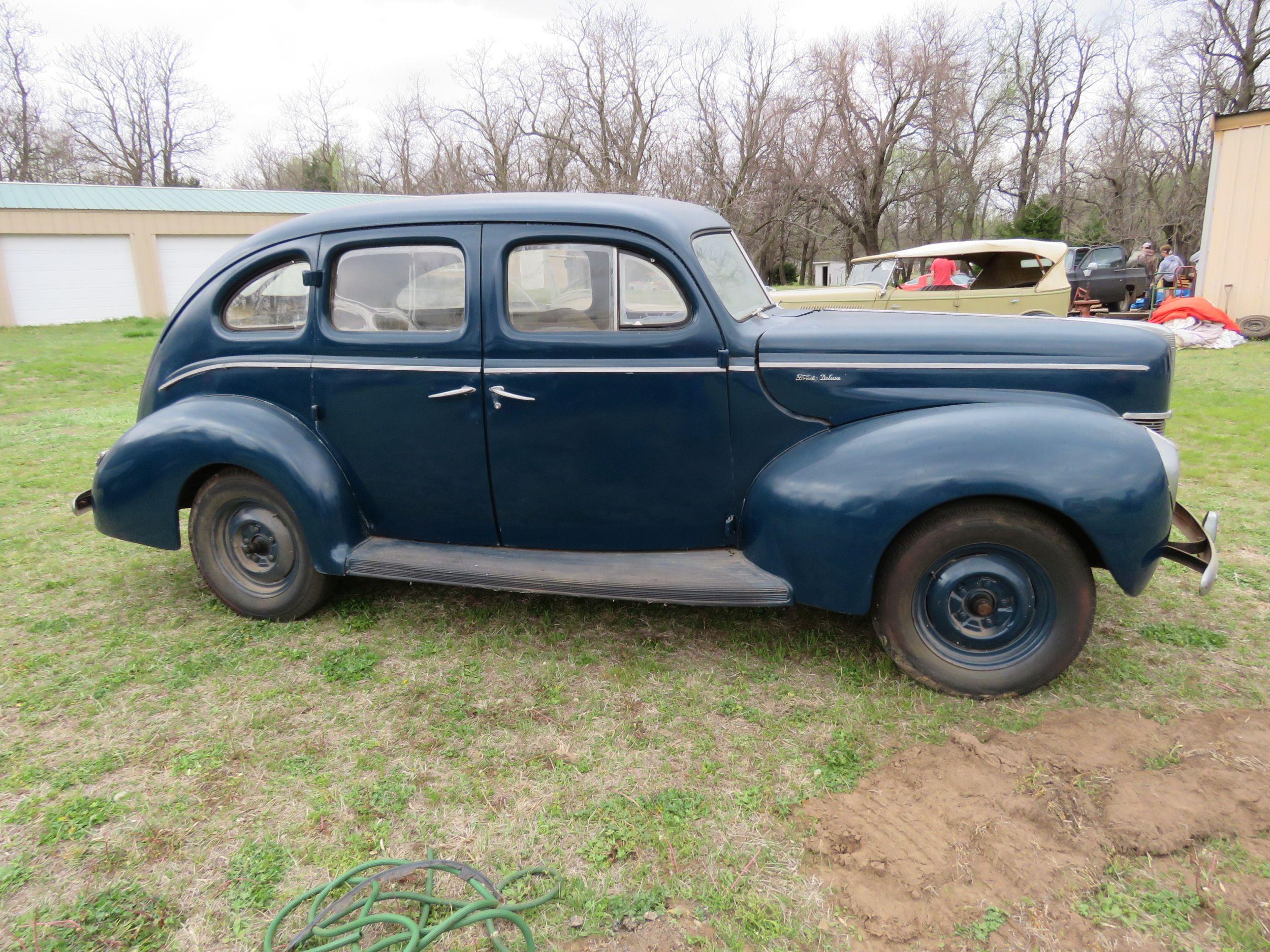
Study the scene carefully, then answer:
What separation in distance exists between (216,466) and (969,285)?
9.85 m

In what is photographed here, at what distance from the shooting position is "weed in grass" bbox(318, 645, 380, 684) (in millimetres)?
3320

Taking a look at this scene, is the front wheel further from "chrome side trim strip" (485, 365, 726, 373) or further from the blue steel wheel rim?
"chrome side trim strip" (485, 365, 726, 373)

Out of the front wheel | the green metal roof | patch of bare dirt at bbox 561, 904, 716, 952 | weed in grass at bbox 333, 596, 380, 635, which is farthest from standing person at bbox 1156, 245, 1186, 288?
the green metal roof

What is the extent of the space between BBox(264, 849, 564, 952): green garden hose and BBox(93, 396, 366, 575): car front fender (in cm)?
165

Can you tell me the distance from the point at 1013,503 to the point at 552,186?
31.2m

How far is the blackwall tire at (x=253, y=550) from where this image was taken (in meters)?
3.70

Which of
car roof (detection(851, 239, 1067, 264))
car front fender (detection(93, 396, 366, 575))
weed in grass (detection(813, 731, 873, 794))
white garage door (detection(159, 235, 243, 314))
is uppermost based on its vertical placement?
white garage door (detection(159, 235, 243, 314))

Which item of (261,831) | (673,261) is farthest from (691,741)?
(673,261)

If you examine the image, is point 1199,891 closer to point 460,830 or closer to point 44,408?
point 460,830

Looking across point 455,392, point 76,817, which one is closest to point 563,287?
point 455,392

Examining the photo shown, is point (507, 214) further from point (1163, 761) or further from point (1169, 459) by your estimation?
point (1163, 761)

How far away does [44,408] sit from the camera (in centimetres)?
987

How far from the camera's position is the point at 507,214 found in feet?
10.9

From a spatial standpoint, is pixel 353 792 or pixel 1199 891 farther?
pixel 353 792
